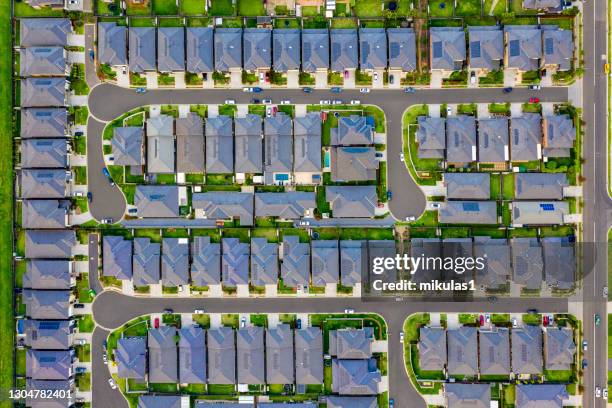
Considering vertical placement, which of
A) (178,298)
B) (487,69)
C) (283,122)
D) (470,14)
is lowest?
(178,298)

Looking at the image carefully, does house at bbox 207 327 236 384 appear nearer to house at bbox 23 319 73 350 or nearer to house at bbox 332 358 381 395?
house at bbox 332 358 381 395

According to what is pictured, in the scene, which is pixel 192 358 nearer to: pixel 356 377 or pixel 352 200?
pixel 356 377

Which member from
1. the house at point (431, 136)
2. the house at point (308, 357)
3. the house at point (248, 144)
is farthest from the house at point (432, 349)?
the house at point (248, 144)

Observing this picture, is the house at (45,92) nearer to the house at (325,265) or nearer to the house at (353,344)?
the house at (325,265)

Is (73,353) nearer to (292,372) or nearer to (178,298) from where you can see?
(178,298)

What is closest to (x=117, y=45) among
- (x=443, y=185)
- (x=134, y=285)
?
(x=134, y=285)
